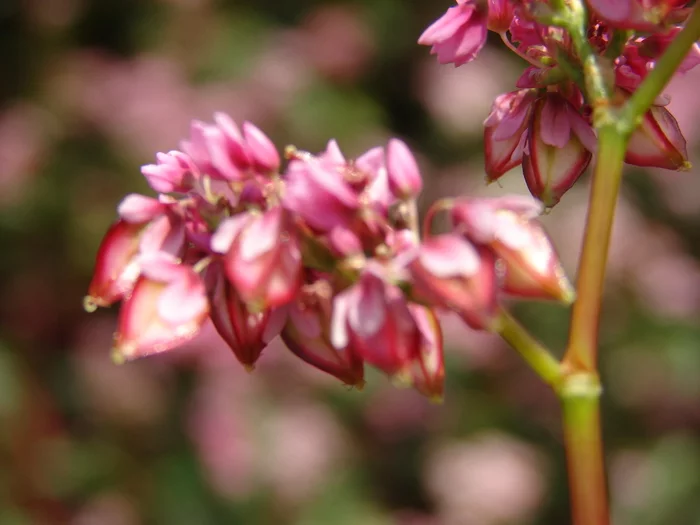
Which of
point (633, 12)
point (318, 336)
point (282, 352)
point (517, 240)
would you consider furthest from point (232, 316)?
point (282, 352)

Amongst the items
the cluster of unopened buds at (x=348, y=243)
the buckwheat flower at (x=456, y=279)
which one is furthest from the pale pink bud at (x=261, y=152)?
the buckwheat flower at (x=456, y=279)

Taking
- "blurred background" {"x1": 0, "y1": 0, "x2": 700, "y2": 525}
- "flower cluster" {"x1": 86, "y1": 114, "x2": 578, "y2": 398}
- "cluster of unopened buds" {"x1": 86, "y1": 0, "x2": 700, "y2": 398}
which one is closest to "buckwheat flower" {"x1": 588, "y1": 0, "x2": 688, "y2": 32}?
"cluster of unopened buds" {"x1": 86, "y1": 0, "x2": 700, "y2": 398}

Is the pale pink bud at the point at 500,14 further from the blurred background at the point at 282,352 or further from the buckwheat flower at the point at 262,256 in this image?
the blurred background at the point at 282,352

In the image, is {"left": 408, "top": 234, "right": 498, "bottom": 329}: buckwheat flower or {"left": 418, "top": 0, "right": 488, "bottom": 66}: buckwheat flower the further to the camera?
{"left": 418, "top": 0, "right": 488, "bottom": 66}: buckwheat flower

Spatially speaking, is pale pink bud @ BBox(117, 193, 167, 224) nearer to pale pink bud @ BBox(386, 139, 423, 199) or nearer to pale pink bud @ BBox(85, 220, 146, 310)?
pale pink bud @ BBox(85, 220, 146, 310)

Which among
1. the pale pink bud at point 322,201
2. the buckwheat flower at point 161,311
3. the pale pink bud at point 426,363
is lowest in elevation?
the pale pink bud at point 426,363

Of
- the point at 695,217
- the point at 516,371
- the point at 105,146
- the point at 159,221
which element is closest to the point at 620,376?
the point at 516,371
